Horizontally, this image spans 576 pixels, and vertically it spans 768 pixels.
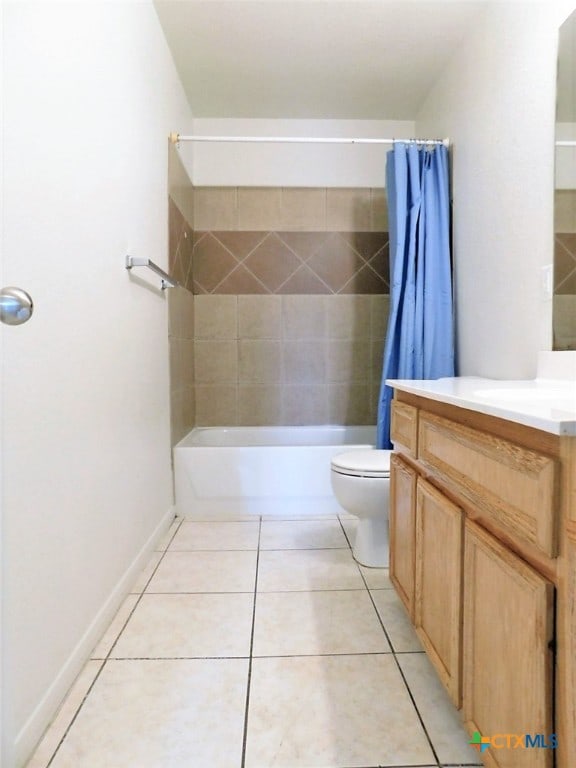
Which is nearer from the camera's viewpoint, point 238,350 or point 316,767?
point 316,767

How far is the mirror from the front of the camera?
4.68 feet

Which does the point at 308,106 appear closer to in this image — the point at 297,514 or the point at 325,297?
the point at 325,297

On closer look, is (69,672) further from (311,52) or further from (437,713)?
(311,52)

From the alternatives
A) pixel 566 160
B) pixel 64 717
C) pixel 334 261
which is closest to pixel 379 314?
pixel 334 261

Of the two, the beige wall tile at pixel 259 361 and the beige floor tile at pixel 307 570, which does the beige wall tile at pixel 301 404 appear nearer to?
the beige wall tile at pixel 259 361

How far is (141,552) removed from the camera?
1846mm

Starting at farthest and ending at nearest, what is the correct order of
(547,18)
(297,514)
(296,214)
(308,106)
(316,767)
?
(296,214) < (308,106) < (297,514) < (547,18) < (316,767)

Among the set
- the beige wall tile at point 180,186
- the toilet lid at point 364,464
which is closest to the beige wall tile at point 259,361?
the beige wall tile at point 180,186

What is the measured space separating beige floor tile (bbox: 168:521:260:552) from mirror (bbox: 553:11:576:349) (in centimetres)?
157

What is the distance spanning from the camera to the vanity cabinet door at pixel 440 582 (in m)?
0.96

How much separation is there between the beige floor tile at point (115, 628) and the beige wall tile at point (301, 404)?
5.54ft

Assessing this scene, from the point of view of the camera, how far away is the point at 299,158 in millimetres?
3031

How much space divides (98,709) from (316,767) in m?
0.56

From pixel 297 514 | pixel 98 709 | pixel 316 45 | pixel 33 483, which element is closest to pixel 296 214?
pixel 316 45
